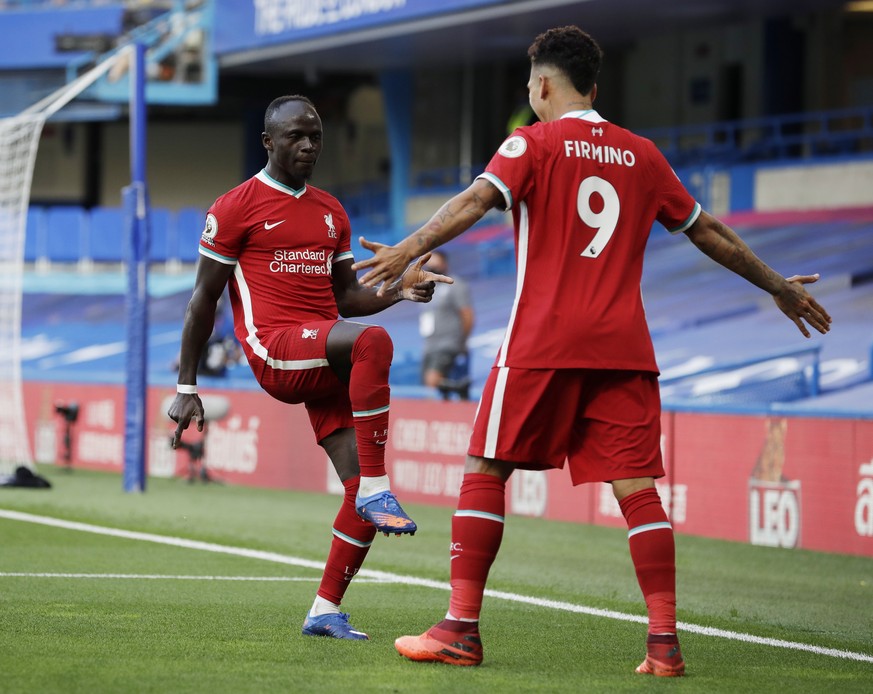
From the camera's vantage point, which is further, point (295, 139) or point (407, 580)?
point (407, 580)

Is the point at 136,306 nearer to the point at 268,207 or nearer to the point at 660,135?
the point at 268,207

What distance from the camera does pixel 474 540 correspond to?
17.5ft

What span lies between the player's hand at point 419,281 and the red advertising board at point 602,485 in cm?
535

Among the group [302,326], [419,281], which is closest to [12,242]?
[302,326]

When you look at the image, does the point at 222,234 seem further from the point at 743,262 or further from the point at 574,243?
the point at 743,262

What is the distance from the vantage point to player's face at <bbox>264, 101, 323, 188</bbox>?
241 inches

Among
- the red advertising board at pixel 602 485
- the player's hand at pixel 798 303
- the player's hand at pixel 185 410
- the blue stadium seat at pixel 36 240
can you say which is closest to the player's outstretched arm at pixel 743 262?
the player's hand at pixel 798 303

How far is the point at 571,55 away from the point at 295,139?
1.27 m

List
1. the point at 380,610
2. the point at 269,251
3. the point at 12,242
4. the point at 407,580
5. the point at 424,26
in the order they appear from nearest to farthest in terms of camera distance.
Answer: the point at 269,251, the point at 380,610, the point at 407,580, the point at 12,242, the point at 424,26

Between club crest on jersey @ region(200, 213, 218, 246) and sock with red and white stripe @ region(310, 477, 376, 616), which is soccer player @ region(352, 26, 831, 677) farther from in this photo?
club crest on jersey @ region(200, 213, 218, 246)

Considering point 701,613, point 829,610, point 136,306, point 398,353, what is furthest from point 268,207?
point 398,353

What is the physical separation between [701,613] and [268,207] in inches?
111

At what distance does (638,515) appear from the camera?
17.5ft

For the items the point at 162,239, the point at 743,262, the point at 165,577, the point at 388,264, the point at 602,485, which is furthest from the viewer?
the point at 162,239
